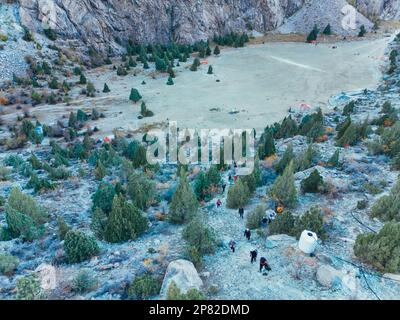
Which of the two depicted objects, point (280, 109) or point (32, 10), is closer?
point (280, 109)

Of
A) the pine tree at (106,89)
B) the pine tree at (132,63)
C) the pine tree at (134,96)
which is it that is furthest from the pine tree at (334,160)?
the pine tree at (132,63)

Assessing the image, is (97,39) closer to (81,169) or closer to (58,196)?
(81,169)

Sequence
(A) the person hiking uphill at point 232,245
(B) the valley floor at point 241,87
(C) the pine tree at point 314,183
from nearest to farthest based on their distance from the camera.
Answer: (A) the person hiking uphill at point 232,245, (C) the pine tree at point 314,183, (B) the valley floor at point 241,87

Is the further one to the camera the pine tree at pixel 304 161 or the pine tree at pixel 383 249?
the pine tree at pixel 304 161

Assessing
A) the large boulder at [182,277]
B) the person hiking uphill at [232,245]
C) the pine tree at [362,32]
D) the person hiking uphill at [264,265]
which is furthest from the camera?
the pine tree at [362,32]

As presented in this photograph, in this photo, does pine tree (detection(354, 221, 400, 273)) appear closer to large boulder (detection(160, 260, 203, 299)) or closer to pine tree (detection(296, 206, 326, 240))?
pine tree (detection(296, 206, 326, 240))

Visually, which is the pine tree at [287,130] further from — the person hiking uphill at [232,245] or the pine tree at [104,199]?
the person hiking uphill at [232,245]
